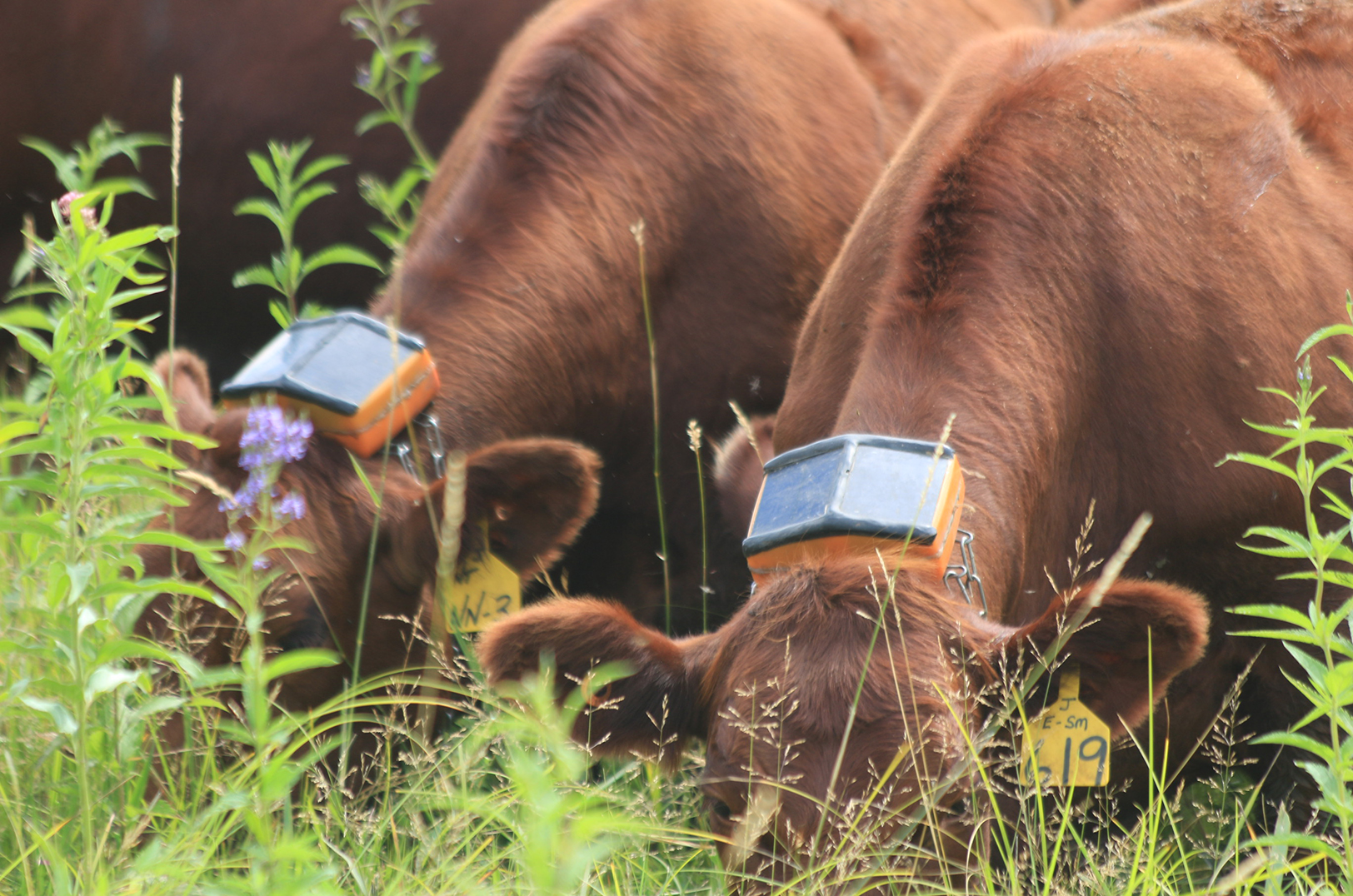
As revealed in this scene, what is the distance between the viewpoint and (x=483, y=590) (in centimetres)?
354

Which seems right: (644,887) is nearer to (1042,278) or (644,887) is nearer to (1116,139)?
(1042,278)

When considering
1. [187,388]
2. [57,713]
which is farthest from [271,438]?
[187,388]

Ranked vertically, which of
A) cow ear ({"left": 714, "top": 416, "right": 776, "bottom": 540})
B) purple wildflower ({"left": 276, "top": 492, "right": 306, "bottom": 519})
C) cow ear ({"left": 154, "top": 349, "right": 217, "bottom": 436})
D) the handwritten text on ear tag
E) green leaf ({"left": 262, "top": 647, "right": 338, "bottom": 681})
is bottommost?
the handwritten text on ear tag

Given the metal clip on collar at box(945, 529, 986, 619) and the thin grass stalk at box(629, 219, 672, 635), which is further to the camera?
the thin grass stalk at box(629, 219, 672, 635)

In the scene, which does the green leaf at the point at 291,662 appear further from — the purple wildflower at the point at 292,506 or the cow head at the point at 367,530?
the cow head at the point at 367,530

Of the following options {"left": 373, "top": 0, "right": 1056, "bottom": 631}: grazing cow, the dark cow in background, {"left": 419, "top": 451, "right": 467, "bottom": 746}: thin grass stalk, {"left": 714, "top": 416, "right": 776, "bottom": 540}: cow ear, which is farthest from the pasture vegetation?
the dark cow in background

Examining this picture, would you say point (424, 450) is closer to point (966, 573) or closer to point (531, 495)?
point (531, 495)

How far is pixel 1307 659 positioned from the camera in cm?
224

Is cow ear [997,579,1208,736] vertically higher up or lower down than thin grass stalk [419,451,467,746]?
higher up

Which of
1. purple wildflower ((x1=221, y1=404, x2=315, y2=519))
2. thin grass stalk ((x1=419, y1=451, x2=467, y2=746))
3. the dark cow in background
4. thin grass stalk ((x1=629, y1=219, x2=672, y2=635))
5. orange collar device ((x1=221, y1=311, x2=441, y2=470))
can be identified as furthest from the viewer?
the dark cow in background

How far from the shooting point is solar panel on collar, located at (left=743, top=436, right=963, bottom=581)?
249 centimetres

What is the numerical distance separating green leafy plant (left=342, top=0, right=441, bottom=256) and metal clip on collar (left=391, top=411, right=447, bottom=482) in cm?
94

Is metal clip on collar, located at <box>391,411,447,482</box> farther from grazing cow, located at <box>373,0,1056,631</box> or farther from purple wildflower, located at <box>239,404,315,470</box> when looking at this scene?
purple wildflower, located at <box>239,404,315,470</box>

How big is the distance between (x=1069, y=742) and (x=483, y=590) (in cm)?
154
